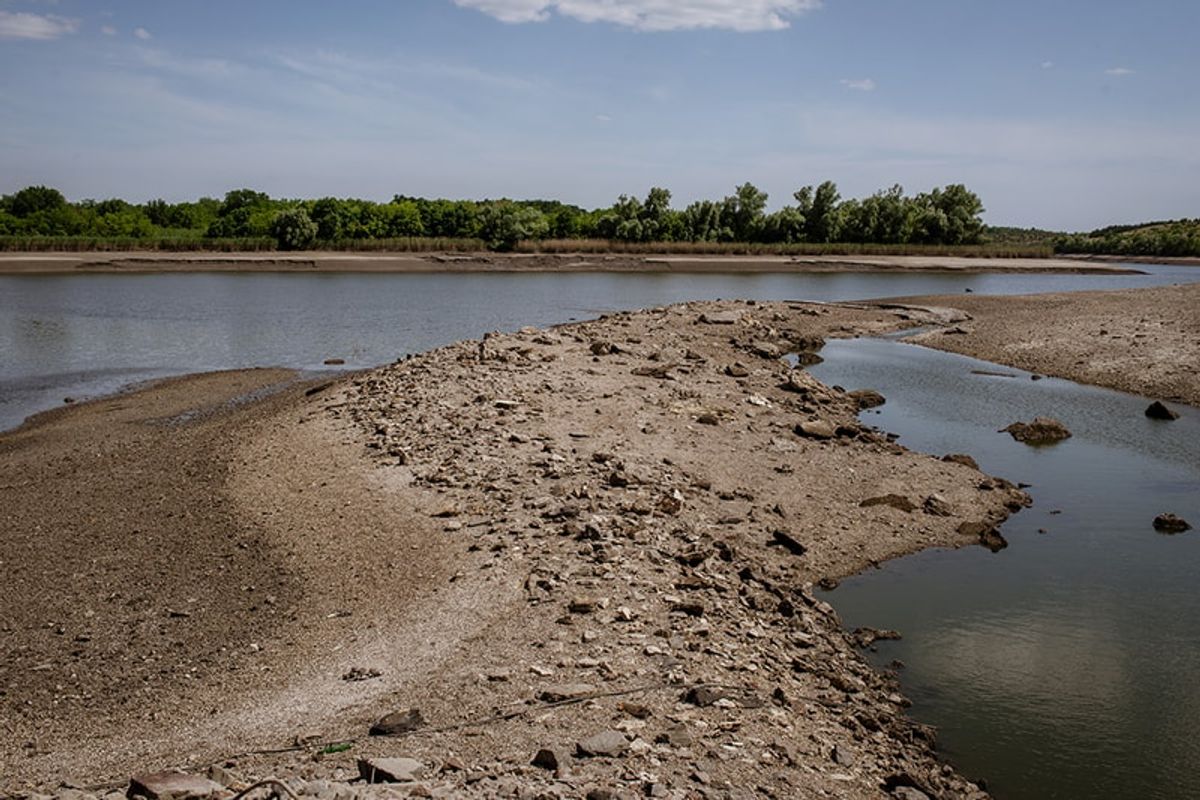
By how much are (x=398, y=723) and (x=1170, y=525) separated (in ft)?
37.8

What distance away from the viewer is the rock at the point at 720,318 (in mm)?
30266

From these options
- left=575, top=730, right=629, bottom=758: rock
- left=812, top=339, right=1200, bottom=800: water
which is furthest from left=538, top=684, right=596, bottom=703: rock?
left=812, top=339, right=1200, bottom=800: water

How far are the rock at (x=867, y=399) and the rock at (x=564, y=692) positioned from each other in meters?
15.8

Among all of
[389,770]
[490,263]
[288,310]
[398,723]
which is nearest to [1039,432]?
[398,723]

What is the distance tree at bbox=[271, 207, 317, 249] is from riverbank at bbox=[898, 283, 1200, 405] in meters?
58.5

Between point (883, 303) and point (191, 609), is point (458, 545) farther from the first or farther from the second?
point (883, 303)

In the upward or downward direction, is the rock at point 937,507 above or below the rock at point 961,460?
below

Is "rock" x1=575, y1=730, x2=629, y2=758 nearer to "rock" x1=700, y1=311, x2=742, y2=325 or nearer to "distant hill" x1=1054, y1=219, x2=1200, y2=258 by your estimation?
"rock" x1=700, y1=311, x2=742, y2=325

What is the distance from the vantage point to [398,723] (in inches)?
253

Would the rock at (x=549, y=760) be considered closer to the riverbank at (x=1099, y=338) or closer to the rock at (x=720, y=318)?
the riverbank at (x=1099, y=338)

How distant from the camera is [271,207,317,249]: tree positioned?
82500mm

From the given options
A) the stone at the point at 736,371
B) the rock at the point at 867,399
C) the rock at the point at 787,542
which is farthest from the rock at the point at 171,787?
the rock at the point at 867,399

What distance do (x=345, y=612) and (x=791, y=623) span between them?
13.4 ft

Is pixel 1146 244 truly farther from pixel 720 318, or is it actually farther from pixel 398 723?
pixel 398 723
